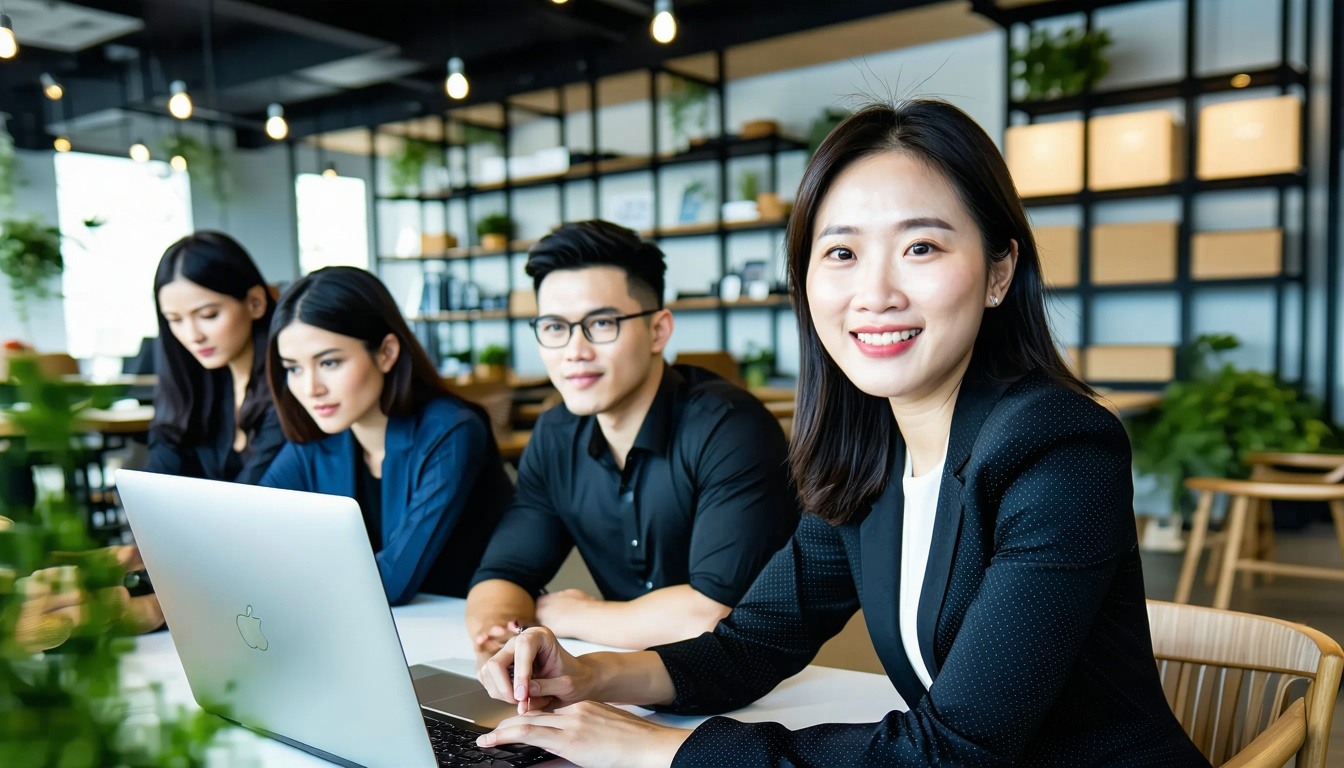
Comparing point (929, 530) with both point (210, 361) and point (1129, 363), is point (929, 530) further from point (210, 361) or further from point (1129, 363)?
point (1129, 363)

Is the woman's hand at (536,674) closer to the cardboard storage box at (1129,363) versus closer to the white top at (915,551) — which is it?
the white top at (915,551)

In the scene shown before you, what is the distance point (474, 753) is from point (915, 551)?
0.55 meters

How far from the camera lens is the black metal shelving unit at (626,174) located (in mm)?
6988

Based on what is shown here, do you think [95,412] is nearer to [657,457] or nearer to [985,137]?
[985,137]

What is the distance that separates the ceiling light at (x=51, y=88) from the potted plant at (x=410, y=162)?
2778mm

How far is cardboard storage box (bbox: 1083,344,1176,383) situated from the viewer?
17.6 feet

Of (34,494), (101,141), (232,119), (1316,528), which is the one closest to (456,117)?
(232,119)

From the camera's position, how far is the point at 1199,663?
1.27 m

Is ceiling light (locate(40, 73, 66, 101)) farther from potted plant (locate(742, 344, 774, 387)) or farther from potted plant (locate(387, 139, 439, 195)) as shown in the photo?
potted plant (locate(742, 344, 774, 387))

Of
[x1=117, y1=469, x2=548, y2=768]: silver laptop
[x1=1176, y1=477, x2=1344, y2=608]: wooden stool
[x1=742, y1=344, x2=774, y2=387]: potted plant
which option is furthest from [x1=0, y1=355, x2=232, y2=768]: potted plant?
[x1=742, y1=344, x2=774, y2=387]: potted plant

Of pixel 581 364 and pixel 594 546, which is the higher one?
pixel 581 364

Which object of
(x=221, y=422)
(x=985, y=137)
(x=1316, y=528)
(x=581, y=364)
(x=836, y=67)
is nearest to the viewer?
(x=985, y=137)

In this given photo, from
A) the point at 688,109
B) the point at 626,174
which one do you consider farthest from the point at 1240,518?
the point at 626,174

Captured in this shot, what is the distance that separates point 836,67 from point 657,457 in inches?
229
